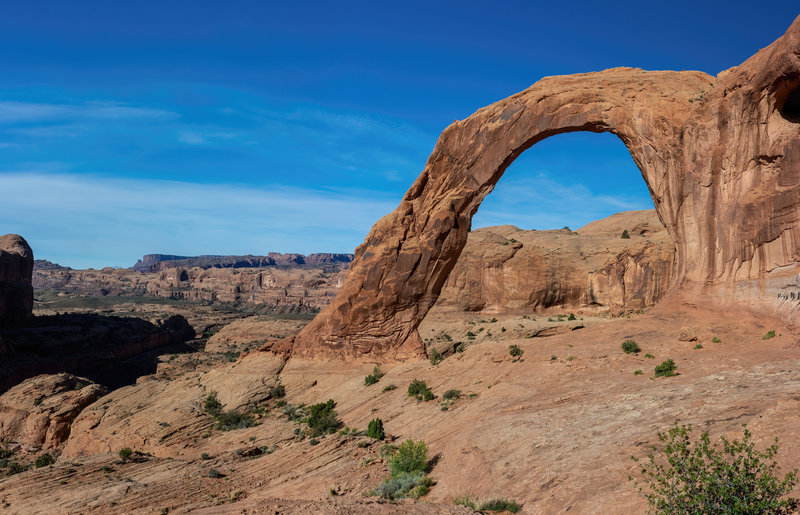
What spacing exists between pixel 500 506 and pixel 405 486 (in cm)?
376

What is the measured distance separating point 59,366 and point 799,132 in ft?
268

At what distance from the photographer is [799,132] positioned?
19984 mm

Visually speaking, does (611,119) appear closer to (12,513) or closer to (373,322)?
(373,322)

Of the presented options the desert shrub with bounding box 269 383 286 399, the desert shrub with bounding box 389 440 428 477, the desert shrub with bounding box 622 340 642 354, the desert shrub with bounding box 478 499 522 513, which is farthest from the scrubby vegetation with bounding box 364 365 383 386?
the desert shrub with bounding box 478 499 522 513

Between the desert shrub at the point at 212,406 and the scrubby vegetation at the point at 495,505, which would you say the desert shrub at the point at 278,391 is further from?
the scrubby vegetation at the point at 495,505

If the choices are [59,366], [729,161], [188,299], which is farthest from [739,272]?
[188,299]

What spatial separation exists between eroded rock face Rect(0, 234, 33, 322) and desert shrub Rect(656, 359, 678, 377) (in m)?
98.5

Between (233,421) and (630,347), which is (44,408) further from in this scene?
(630,347)

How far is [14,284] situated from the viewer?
90062mm

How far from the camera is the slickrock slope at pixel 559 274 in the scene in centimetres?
5541

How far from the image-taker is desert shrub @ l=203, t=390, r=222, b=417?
29195 mm

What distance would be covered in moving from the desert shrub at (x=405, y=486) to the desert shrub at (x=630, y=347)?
11.8m

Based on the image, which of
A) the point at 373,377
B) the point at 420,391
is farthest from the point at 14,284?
the point at 420,391

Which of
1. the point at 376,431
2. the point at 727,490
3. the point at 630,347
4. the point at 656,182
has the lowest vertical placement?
the point at 376,431
